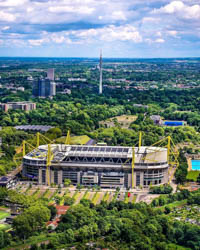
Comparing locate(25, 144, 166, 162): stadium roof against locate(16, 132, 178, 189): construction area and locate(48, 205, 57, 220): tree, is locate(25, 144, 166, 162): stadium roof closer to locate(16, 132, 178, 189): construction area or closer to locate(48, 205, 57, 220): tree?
locate(16, 132, 178, 189): construction area

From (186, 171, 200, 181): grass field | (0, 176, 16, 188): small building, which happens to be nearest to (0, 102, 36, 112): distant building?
(186, 171, 200, 181): grass field

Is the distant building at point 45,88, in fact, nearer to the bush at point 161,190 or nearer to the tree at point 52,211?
the bush at point 161,190

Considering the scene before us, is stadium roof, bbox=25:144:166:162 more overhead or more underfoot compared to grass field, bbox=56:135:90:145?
more overhead

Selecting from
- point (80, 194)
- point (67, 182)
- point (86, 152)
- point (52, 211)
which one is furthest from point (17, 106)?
point (52, 211)

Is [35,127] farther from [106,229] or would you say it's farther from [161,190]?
[106,229]

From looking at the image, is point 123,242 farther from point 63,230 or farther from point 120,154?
point 120,154

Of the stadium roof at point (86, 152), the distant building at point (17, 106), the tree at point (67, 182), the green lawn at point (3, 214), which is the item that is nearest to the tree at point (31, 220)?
the green lawn at point (3, 214)

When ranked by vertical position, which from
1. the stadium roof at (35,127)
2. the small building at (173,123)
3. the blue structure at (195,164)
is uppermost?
the stadium roof at (35,127)
